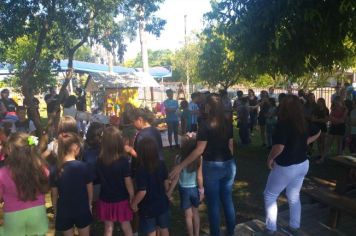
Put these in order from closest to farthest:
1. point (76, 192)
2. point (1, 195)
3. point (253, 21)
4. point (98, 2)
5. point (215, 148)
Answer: point (1, 195), point (76, 192), point (215, 148), point (253, 21), point (98, 2)

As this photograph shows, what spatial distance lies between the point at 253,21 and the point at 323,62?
2670 millimetres

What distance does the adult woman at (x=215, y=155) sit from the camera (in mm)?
4156

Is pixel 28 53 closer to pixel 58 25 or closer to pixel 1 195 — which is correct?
pixel 58 25

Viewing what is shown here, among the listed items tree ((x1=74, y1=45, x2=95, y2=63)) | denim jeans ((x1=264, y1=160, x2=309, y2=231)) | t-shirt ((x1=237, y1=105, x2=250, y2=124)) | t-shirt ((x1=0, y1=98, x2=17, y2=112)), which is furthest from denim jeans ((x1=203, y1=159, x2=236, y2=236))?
tree ((x1=74, y1=45, x2=95, y2=63))

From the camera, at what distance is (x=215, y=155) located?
423cm

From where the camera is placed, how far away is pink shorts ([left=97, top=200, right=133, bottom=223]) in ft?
13.0

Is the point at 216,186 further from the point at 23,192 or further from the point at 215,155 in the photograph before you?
the point at 23,192

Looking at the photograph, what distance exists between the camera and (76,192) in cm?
367

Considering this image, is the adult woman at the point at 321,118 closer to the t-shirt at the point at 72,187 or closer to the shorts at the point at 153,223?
the shorts at the point at 153,223

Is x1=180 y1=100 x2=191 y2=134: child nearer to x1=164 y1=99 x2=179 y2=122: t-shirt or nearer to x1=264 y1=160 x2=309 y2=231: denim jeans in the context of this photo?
x1=164 y1=99 x2=179 y2=122: t-shirt

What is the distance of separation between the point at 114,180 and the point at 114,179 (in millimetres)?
10

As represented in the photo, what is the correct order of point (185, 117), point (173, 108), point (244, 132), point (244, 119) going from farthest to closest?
point (244, 132)
point (244, 119)
point (173, 108)
point (185, 117)

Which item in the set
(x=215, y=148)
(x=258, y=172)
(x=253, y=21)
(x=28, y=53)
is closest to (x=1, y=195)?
(x=215, y=148)

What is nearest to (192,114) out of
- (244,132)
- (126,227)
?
(244,132)
